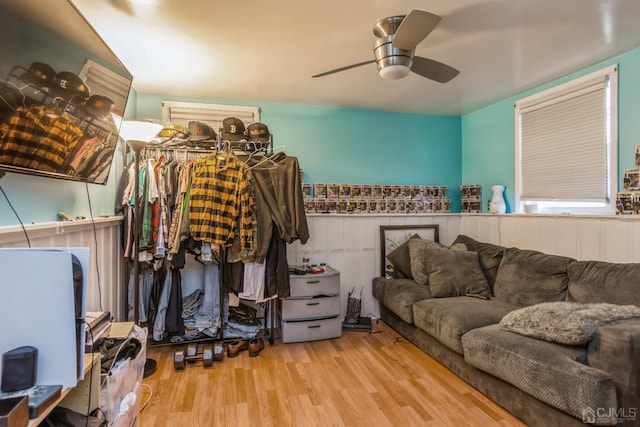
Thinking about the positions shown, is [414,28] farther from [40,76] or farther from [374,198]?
[374,198]

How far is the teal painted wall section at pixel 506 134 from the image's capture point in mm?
2309

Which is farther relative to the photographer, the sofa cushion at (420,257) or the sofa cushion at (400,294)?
the sofa cushion at (420,257)

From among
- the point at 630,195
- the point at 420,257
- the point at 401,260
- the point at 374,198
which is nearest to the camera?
the point at 630,195

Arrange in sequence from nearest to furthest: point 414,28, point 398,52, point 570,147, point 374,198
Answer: point 414,28
point 398,52
point 570,147
point 374,198

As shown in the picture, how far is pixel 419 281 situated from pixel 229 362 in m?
1.87

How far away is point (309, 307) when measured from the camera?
296 centimetres

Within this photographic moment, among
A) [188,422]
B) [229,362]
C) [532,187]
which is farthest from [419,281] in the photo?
[188,422]

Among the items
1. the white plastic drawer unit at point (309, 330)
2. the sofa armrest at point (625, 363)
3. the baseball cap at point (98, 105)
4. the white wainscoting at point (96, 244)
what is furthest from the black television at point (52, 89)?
the sofa armrest at point (625, 363)

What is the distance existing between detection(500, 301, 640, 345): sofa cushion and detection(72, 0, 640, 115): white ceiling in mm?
1677

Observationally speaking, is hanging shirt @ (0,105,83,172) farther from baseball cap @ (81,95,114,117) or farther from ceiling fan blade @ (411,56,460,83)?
ceiling fan blade @ (411,56,460,83)

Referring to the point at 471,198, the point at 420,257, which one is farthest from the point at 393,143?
the point at 420,257

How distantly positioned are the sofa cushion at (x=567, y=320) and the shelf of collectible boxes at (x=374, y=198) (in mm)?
1883

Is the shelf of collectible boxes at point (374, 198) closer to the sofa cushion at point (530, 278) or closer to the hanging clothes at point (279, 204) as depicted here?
the hanging clothes at point (279, 204)

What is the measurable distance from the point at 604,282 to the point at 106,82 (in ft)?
10.6
